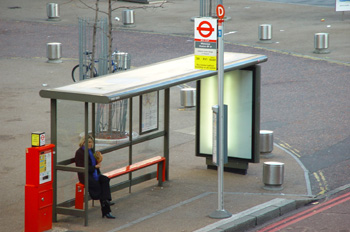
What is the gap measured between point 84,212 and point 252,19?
20563 millimetres

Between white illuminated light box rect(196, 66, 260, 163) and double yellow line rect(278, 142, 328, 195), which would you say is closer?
double yellow line rect(278, 142, 328, 195)

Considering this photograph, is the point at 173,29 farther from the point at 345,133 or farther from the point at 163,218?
the point at 163,218

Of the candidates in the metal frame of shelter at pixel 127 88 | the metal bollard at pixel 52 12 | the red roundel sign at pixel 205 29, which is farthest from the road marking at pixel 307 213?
the metal bollard at pixel 52 12

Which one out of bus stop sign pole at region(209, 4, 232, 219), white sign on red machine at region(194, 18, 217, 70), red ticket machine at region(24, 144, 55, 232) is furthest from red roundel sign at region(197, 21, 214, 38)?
red ticket machine at region(24, 144, 55, 232)

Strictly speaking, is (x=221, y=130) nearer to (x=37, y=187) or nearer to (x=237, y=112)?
(x=237, y=112)

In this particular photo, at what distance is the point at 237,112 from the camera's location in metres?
11.7

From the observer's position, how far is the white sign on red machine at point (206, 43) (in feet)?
30.3

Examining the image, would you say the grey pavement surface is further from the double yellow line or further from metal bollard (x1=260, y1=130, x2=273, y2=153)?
metal bollard (x1=260, y1=130, x2=273, y2=153)

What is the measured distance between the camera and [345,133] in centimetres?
1379

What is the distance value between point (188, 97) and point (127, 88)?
6.89 meters

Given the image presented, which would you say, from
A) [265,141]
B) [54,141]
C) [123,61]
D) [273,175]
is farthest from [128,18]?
[54,141]

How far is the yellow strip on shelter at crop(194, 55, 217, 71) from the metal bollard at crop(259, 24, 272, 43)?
46.9ft

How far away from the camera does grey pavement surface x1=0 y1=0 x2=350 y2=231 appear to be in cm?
980

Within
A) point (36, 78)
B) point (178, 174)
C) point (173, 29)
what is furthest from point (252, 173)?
point (173, 29)
